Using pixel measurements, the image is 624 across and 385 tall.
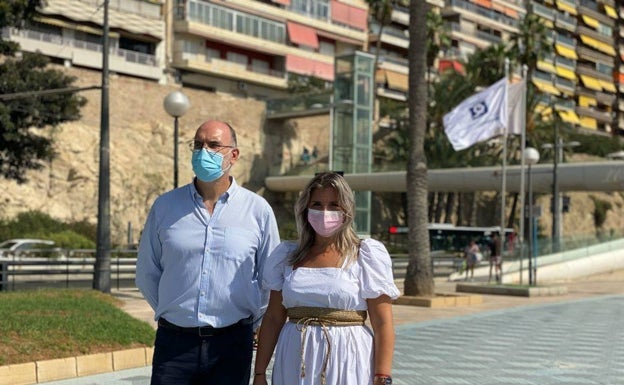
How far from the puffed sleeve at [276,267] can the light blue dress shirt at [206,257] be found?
0.19 meters

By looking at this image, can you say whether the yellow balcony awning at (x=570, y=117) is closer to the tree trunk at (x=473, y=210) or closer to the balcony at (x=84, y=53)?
the tree trunk at (x=473, y=210)

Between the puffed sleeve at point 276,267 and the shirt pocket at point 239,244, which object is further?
the shirt pocket at point 239,244

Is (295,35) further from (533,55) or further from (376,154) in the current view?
(533,55)

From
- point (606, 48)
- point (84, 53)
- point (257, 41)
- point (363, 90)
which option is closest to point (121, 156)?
point (84, 53)

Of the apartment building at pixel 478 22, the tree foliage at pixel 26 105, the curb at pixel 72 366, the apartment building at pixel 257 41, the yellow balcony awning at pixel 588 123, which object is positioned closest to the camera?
the curb at pixel 72 366

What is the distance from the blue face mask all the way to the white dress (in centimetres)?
62

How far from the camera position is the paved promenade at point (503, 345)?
8883 millimetres

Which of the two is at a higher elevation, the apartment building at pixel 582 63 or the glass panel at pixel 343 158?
the apartment building at pixel 582 63

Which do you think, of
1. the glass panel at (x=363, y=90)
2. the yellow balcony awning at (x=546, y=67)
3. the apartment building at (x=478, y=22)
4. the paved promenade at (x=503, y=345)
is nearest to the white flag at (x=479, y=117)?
the paved promenade at (x=503, y=345)

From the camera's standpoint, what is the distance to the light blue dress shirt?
3.91 meters

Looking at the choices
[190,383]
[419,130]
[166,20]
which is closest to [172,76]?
[166,20]

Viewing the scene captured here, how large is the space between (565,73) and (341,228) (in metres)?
90.0

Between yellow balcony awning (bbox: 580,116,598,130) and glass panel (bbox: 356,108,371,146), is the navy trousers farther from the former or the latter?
yellow balcony awning (bbox: 580,116,598,130)

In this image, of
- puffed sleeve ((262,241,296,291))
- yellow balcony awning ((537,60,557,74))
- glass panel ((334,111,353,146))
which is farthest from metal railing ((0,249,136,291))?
yellow balcony awning ((537,60,557,74))
